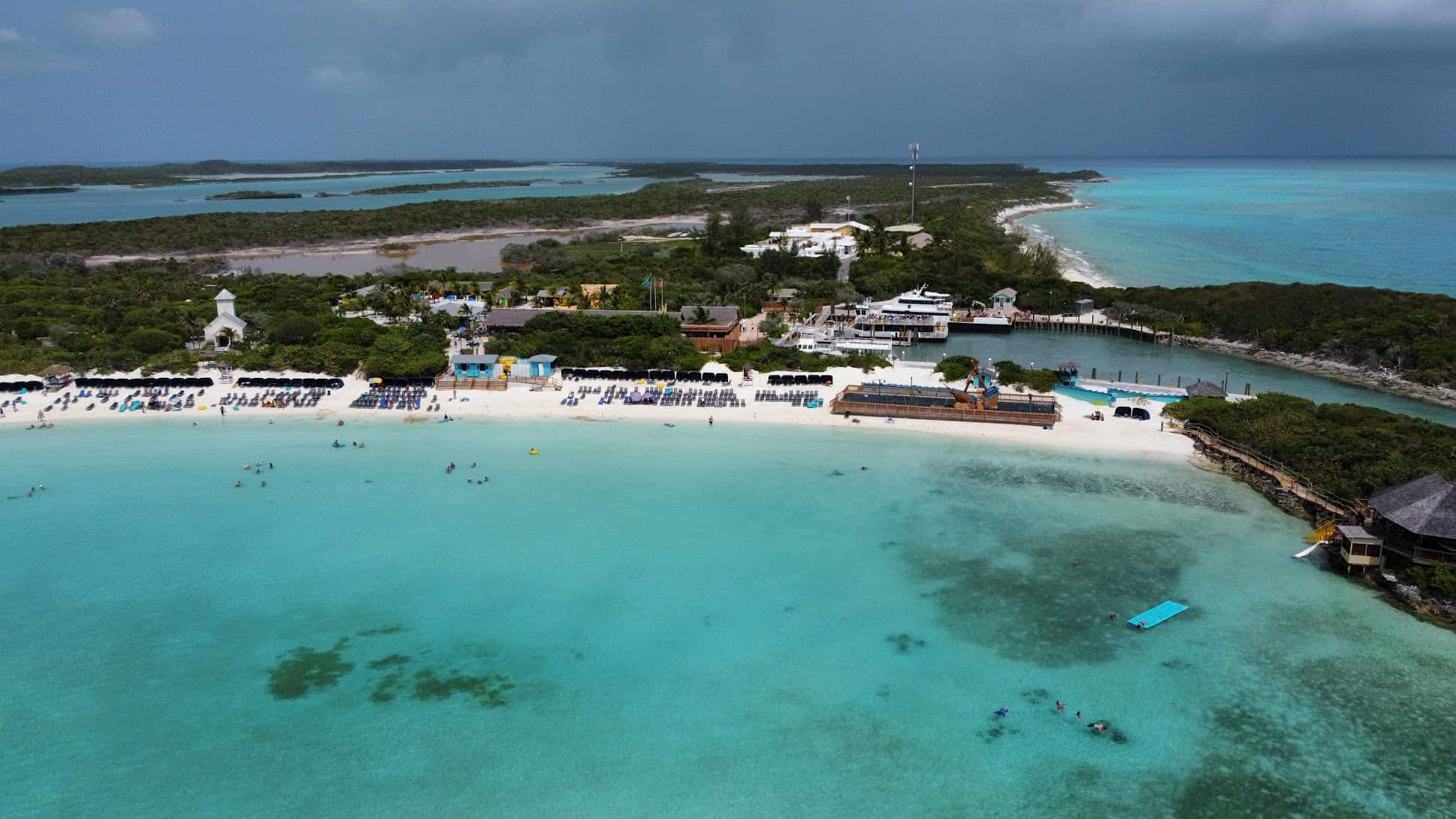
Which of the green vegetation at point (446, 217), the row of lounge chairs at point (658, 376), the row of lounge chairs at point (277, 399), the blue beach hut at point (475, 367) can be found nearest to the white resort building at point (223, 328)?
the row of lounge chairs at point (277, 399)

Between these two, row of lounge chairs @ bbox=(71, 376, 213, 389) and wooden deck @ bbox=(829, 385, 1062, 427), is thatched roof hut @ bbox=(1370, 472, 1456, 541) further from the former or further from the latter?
row of lounge chairs @ bbox=(71, 376, 213, 389)

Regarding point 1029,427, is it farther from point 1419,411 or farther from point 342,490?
point 342,490

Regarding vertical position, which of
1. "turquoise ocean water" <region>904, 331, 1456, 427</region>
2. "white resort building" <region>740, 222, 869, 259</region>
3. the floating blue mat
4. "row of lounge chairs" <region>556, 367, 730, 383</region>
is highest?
"white resort building" <region>740, 222, 869, 259</region>

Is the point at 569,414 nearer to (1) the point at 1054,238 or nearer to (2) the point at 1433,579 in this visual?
(2) the point at 1433,579

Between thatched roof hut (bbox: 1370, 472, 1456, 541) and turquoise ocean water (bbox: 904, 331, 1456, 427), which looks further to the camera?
turquoise ocean water (bbox: 904, 331, 1456, 427)

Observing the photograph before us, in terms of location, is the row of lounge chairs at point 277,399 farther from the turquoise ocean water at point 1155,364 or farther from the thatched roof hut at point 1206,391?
the thatched roof hut at point 1206,391

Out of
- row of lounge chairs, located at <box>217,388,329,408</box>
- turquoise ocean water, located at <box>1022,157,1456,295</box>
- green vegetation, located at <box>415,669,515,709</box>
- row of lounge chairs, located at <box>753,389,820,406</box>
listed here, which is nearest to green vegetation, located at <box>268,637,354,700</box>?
green vegetation, located at <box>415,669,515,709</box>
